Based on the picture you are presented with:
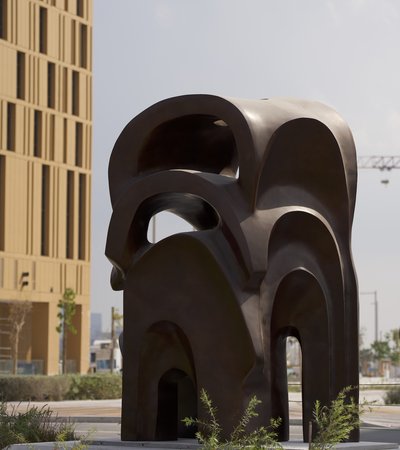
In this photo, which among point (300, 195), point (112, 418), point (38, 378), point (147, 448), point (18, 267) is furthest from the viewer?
point (18, 267)

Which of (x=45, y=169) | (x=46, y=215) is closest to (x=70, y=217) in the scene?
(x=46, y=215)

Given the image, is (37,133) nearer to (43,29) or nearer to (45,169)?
(45,169)

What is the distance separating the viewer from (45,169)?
64.2 metres

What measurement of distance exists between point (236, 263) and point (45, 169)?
5078 centimetres

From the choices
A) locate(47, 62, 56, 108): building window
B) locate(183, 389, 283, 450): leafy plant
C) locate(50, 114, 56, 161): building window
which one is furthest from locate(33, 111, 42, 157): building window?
locate(183, 389, 283, 450): leafy plant

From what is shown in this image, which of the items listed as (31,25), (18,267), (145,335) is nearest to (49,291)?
(18,267)

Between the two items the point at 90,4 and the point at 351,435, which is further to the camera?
the point at 90,4

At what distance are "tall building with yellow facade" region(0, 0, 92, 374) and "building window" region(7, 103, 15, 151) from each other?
53mm

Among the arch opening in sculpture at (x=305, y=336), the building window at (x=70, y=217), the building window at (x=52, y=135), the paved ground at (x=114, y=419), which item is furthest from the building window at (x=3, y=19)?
the arch opening in sculpture at (x=305, y=336)

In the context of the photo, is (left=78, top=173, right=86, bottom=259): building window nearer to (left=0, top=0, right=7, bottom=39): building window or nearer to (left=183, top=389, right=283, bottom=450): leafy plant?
(left=0, top=0, right=7, bottom=39): building window

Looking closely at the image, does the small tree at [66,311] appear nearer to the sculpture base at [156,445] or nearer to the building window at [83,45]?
the building window at [83,45]

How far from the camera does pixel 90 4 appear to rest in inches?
2692

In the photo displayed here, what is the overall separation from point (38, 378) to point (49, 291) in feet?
82.0

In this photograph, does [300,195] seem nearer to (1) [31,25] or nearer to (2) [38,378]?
(2) [38,378]
